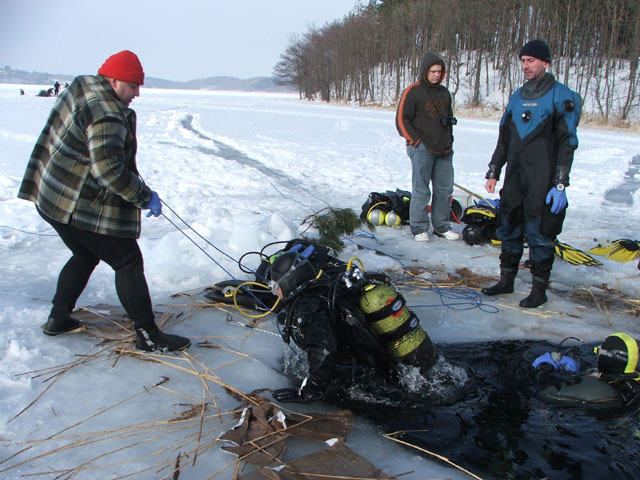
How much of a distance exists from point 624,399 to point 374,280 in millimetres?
1522

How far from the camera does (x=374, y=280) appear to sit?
286 cm

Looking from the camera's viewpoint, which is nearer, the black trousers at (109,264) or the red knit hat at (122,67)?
the red knit hat at (122,67)

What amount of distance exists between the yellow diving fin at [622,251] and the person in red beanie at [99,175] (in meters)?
4.63

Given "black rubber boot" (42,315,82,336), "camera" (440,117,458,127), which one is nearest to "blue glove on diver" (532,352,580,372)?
"black rubber boot" (42,315,82,336)

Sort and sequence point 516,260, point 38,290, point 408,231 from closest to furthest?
point 38,290 → point 516,260 → point 408,231

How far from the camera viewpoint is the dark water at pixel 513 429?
225cm

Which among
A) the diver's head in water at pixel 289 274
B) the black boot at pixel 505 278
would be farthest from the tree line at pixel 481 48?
the diver's head in water at pixel 289 274

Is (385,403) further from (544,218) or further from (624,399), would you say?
(544,218)

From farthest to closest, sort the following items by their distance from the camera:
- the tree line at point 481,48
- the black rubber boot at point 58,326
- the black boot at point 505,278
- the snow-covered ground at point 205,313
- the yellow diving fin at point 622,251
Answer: the tree line at point 481,48
the yellow diving fin at point 622,251
the black boot at point 505,278
the black rubber boot at point 58,326
the snow-covered ground at point 205,313

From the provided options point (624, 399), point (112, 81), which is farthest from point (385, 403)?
point (112, 81)

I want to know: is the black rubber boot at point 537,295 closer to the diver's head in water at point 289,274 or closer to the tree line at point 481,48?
the diver's head in water at point 289,274

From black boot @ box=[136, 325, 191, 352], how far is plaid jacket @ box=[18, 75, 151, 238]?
2.03 feet

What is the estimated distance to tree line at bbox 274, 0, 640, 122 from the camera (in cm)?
2834

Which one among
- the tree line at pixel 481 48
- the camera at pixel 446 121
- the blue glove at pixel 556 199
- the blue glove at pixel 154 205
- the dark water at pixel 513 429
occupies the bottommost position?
the dark water at pixel 513 429
